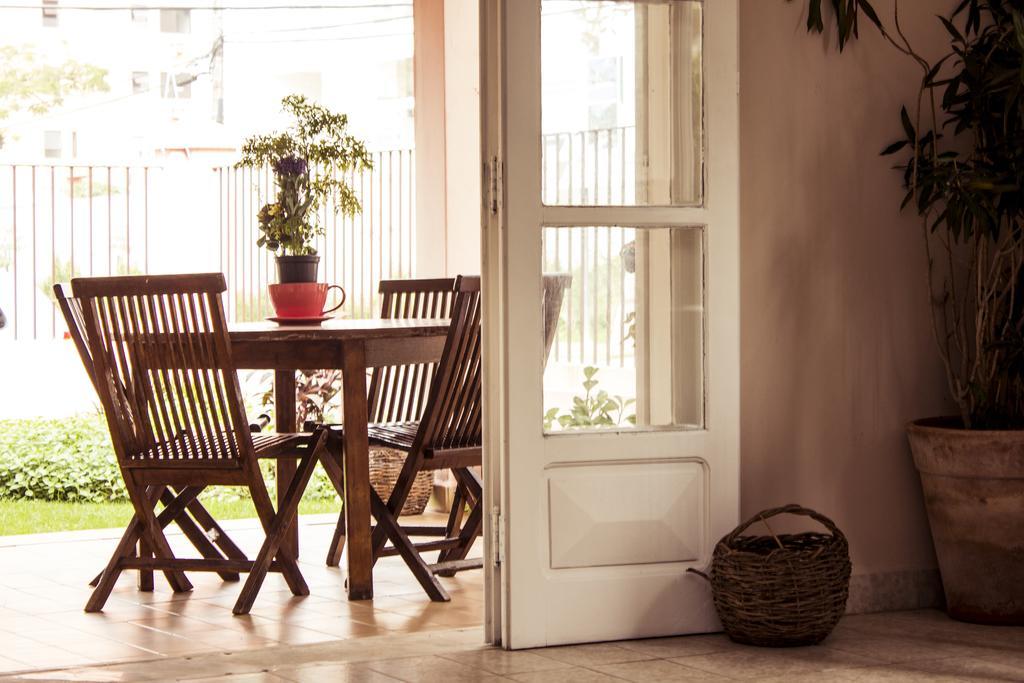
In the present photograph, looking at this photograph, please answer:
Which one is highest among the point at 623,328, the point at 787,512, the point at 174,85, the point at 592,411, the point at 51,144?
the point at 174,85

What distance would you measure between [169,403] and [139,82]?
5765 mm

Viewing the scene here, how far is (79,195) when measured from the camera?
8023 mm

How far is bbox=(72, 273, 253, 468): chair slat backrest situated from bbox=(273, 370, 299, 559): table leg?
69cm

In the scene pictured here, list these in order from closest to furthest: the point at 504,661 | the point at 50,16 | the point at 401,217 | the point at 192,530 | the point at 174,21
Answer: the point at 504,661 < the point at 192,530 < the point at 401,217 < the point at 50,16 < the point at 174,21

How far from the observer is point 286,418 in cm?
504

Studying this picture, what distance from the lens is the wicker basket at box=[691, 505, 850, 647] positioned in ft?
11.8

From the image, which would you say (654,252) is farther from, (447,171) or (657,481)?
(447,171)

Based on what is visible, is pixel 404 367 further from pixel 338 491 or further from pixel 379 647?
pixel 379 647

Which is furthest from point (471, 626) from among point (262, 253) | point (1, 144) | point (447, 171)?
point (1, 144)

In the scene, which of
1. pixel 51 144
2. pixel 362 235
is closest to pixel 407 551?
pixel 362 235

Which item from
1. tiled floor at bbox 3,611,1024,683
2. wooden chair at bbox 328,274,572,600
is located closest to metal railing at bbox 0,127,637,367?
wooden chair at bbox 328,274,572,600

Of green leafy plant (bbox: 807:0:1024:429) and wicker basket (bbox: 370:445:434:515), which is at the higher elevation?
green leafy plant (bbox: 807:0:1024:429)

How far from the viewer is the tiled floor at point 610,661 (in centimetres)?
337

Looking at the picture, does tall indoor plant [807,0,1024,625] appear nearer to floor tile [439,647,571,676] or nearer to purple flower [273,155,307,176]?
floor tile [439,647,571,676]
